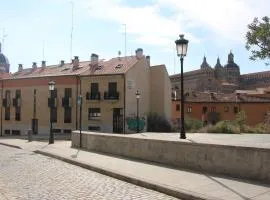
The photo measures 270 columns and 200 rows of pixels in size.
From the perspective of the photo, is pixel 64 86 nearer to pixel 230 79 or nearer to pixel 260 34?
pixel 260 34

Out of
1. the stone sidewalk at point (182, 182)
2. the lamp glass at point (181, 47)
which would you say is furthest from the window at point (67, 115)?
the lamp glass at point (181, 47)

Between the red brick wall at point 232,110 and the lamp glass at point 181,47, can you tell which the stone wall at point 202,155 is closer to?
the lamp glass at point 181,47

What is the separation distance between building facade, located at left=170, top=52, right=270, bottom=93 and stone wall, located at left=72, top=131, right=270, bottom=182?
9074 cm

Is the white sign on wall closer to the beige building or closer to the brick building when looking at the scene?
the beige building

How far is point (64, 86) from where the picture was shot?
56531 millimetres

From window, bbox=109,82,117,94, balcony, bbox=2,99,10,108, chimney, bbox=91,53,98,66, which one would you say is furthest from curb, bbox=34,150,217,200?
balcony, bbox=2,99,10,108

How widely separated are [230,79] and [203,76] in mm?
A: 23328

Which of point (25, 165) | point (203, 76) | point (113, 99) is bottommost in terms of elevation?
point (25, 165)

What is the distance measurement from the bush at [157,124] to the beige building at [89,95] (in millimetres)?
835

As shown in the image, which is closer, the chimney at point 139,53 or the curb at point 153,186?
the curb at point 153,186

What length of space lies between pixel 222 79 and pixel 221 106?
64420mm

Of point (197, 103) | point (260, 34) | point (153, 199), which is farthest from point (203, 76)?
point (153, 199)

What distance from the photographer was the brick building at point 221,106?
77.1 m

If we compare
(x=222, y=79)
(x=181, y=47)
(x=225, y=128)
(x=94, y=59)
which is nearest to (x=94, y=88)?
(x=94, y=59)
